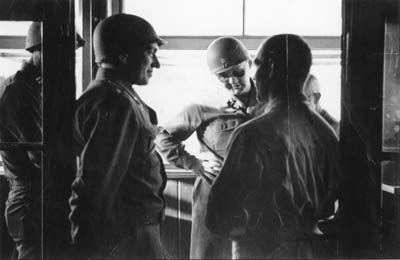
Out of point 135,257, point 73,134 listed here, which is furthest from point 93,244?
point 73,134

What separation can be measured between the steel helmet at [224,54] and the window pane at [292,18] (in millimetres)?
82

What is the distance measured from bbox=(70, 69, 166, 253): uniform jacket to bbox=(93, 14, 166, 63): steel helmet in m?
0.09

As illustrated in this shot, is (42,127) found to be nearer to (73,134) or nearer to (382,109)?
(73,134)

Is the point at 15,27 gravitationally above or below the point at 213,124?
above

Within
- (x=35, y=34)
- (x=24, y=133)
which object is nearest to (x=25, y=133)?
(x=24, y=133)

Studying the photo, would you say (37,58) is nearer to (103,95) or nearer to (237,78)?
(103,95)

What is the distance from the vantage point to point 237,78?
2158 mm

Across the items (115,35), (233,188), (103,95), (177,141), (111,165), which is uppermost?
(115,35)

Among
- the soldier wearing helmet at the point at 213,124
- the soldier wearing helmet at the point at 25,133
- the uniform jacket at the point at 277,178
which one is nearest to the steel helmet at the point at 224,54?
the soldier wearing helmet at the point at 213,124

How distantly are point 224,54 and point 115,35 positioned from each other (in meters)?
0.49

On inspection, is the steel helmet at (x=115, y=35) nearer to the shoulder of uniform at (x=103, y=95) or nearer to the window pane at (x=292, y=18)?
the shoulder of uniform at (x=103, y=95)

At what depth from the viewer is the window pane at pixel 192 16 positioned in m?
2.16

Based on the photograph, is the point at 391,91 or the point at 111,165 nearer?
the point at 111,165

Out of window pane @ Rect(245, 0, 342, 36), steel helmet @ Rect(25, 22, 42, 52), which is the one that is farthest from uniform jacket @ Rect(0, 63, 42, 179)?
window pane @ Rect(245, 0, 342, 36)
